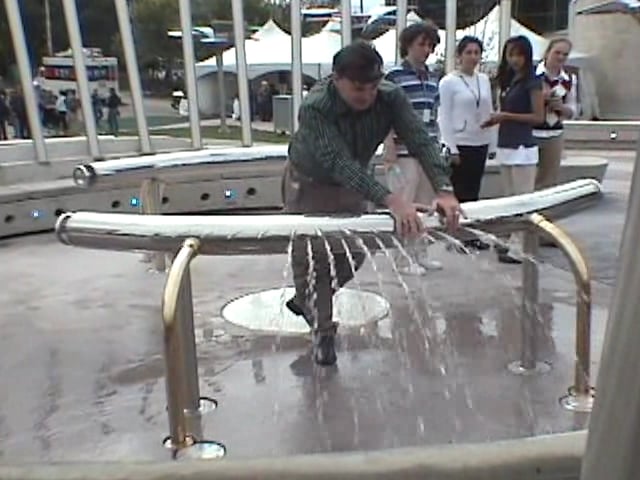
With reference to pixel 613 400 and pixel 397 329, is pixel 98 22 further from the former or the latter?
pixel 613 400

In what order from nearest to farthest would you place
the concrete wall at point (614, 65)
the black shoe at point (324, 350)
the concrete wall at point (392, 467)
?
the concrete wall at point (392, 467) < the black shoe at point (324, 350) < the concrete wall at point (614, 65)

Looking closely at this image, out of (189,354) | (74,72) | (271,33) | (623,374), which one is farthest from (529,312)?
(271,33)

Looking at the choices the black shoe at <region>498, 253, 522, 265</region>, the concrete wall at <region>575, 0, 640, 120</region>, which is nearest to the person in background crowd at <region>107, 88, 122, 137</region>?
the black shoe at <region>498, 253, 522, 265</region>

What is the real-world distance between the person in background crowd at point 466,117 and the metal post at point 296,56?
9.66 ft

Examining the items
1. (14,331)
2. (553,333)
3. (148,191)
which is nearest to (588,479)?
(553,333)

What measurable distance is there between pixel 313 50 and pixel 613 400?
9.72m

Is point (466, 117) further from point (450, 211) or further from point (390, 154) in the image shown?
point (450, 211)

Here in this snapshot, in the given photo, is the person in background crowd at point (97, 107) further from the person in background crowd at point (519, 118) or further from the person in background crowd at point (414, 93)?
the person in background crowd at point (519, 118)

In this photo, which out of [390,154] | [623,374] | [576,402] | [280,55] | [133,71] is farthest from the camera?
[280,55]

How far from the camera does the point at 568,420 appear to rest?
4.00 m

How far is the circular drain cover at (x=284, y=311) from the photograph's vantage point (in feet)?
17.9

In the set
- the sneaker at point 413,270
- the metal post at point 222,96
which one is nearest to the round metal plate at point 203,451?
the sneaker at point 413,270

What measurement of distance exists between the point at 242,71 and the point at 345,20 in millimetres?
1166

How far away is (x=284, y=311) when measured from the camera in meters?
5.76
